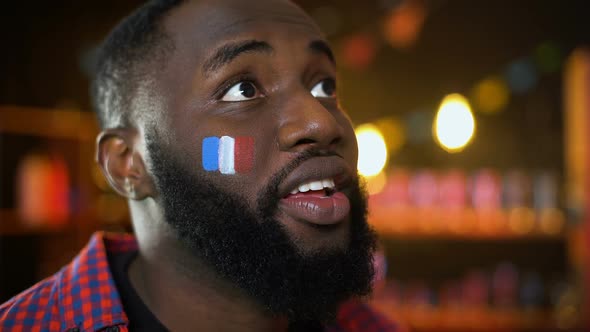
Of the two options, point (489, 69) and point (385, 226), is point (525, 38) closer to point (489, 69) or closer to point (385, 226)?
point (489, 69)

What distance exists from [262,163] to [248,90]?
0.58 ft

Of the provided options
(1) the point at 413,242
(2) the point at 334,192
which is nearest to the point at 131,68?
(2) the point at 334,192

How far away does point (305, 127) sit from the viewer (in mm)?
1091

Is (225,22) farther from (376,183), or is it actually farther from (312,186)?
(376,183)

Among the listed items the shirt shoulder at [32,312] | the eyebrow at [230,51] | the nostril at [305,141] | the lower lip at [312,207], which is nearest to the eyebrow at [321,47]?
the eyebrow at [230,51]

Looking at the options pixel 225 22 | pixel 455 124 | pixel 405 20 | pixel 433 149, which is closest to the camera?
pixel 225 22

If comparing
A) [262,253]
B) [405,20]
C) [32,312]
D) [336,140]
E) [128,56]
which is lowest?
[32,312]

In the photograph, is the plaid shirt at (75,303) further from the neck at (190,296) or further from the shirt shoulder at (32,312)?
the neck at (190,296)

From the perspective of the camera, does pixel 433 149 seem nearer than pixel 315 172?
No

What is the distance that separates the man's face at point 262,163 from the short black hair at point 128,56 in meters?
0.05

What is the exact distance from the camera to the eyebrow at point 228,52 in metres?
1.15

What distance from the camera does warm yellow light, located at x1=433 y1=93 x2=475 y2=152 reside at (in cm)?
291

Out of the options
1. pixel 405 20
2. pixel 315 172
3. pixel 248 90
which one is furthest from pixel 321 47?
pixel 405 20

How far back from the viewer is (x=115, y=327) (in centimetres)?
114
